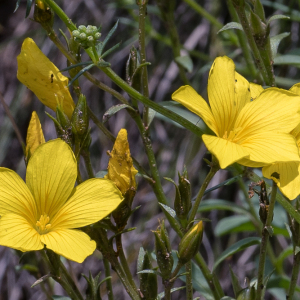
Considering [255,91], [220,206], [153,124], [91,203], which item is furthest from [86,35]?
[153,124]

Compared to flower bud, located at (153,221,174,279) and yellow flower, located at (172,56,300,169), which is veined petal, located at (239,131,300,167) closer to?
yellow flower, located at (172,56,300,169)

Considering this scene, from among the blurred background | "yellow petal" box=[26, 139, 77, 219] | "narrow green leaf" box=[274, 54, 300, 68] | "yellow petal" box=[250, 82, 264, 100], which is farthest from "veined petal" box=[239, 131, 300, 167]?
the blurred background

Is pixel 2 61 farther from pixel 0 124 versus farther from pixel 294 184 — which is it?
pixel 294 184

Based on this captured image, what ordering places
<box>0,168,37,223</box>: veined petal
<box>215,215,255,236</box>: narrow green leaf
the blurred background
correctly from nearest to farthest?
<box>0,168,37,223</box>: veined petal → <box>215,215,255,236</box>: narrow green leaf → the blurred background

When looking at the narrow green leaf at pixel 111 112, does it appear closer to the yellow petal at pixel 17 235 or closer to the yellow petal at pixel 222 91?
the yellow petal at pixel 222 91

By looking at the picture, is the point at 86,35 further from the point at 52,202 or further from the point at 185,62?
the point at 185,62

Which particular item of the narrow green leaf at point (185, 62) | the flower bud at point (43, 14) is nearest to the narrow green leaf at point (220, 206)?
the narrow green leaf at point (185, 62)

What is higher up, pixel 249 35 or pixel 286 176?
pixel 249 35
